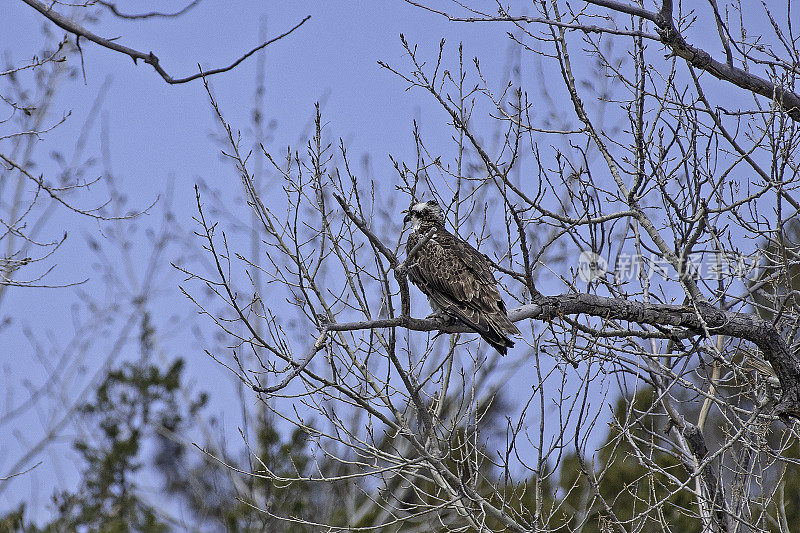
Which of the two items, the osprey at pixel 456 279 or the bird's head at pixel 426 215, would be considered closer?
the osprey at pixel 456 279

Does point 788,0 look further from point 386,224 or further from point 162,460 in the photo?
point 162,460

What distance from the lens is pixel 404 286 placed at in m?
4.71

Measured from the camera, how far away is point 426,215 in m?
7.16

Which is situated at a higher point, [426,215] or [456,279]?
[426,215]

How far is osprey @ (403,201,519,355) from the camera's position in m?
5.48

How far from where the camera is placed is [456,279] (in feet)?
20.0

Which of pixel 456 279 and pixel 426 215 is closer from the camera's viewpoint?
pixel 456 279

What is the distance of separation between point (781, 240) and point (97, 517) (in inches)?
420

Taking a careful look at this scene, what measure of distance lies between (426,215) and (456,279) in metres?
1.22

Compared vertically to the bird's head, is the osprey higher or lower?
lower

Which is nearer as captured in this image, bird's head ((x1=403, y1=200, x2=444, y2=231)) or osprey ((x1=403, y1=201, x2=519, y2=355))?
osprey ((x1=403, y1=201, x2=519, y2=355))

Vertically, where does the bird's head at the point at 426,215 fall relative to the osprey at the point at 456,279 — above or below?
above

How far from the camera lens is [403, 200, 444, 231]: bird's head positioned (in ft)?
23.5

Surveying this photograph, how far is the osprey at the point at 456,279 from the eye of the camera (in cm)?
548
